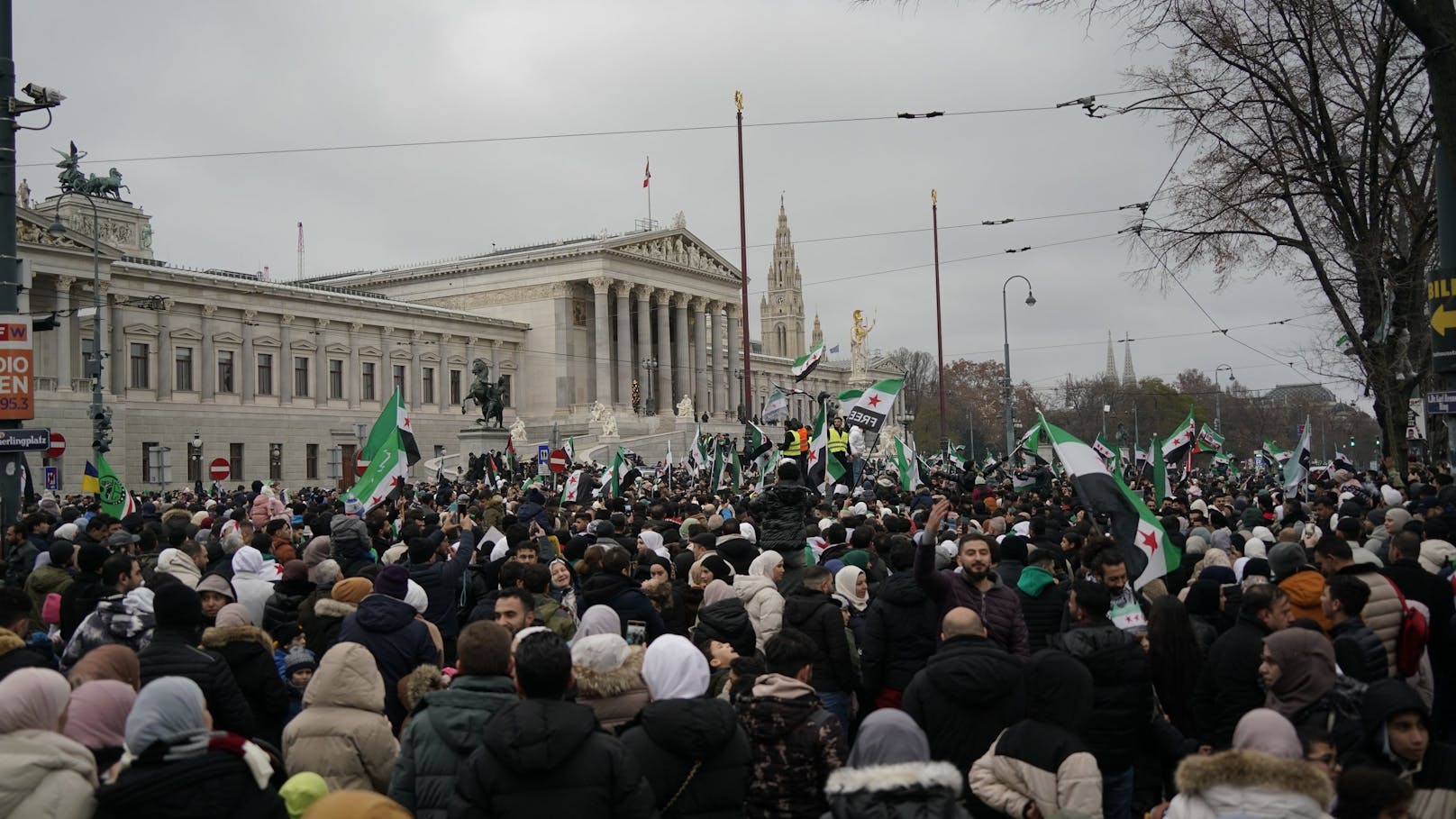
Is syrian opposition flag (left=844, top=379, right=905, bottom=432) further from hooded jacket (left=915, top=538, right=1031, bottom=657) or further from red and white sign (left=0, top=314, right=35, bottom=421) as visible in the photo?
hooded jacket (left=915, top=538, right=1031, bottom=657)

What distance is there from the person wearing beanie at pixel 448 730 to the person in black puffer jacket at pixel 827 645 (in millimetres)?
2419

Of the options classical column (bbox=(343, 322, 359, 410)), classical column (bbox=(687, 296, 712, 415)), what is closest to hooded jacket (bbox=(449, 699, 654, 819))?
classical column (bbox=(343, 322, 359, 410))

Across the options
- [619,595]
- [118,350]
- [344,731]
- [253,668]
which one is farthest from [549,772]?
[118,350]

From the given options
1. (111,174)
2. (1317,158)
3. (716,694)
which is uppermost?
(111,174)

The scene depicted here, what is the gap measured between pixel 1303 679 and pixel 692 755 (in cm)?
270

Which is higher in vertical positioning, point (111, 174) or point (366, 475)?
point (111, 174)

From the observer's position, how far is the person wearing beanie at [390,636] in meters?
6.39

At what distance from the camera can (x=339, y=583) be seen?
287 inches

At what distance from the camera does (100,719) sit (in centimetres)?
479

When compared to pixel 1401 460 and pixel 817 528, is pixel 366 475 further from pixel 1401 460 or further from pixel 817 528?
pixel 1401 460

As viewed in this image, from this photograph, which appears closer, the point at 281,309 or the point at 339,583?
the point at 339,583

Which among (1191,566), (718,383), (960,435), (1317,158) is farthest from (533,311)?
(1191,566)

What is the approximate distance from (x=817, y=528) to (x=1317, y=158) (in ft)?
46.0

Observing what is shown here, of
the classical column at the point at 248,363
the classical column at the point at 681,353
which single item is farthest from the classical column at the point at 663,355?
the classical column at the point at 248,363
